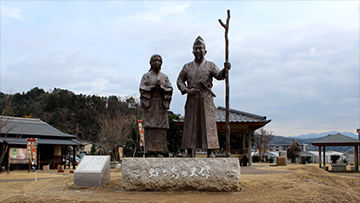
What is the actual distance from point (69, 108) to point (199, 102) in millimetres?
40811

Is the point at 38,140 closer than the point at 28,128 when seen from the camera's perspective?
Yes

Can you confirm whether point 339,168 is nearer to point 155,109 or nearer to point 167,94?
point 167,94

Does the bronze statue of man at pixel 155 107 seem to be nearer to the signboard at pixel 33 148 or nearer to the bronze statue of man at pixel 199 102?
the bronze statue of man at pixel 199 102

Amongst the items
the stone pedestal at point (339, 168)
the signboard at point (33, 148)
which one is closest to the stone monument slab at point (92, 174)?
the signboard at point (33, 148)

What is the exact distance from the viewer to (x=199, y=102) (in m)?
7.67

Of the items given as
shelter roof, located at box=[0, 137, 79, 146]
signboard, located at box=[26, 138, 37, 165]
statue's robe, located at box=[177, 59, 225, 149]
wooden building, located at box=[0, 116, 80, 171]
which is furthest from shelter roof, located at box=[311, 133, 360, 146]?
shelter roof, located at box=[0, 137, 79, 146]

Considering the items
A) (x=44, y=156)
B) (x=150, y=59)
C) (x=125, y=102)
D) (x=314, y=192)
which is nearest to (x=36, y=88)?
(x=125, y=102)

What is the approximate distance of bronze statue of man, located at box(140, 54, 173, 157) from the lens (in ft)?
25.3

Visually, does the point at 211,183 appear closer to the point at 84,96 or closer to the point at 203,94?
the point at 203,94

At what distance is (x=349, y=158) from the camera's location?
36.7 metres

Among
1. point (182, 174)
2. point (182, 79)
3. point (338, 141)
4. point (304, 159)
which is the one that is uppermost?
point (182, 79)

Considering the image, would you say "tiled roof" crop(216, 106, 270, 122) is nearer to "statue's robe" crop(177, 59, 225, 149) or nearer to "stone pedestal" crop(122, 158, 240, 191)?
"statue's robe" crop(177, 59, 225, 149)

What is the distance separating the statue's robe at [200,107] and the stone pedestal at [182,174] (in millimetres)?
637

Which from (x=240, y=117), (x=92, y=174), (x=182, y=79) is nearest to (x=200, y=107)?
(x=182, y=79)
